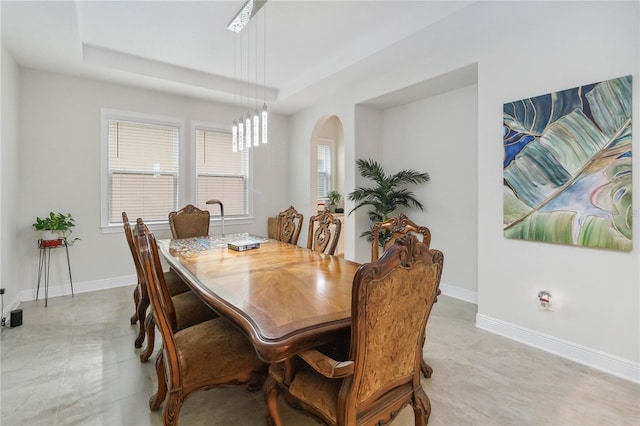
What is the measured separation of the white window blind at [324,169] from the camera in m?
7.15

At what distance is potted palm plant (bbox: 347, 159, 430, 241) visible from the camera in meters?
4.22

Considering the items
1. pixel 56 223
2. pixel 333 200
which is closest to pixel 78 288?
pixel 56 223

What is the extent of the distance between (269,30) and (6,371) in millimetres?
3622

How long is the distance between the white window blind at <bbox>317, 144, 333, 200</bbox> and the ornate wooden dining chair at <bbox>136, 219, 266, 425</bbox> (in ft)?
18.2

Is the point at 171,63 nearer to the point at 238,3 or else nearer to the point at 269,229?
the point at 238,3

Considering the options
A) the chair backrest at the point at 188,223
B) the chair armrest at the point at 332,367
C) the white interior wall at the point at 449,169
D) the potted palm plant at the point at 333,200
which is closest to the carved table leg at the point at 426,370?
the chair armrest at the point at 332,367

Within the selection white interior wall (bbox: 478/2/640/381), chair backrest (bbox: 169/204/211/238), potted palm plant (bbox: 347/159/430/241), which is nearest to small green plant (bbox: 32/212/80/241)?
chair backrest (bbox: 169/204/211/238)

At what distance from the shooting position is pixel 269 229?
18.6 ft

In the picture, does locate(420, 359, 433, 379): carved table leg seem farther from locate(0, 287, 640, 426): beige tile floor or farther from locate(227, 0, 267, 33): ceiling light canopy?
locate(227, 0, 267, 33): ceiling light canopy

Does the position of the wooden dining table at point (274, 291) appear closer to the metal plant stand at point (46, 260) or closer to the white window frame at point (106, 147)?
the metal plant stand at point (46, 260)

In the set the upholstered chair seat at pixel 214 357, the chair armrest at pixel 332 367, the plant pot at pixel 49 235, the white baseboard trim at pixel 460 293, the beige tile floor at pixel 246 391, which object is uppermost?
the plant pot at pixel 49 235

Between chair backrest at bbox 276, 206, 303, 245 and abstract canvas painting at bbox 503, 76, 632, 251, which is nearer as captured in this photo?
abstract canvas painting at bbox 503, 76, 632, 251

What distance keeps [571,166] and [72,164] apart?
212 inches

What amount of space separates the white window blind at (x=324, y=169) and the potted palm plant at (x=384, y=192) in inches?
108
